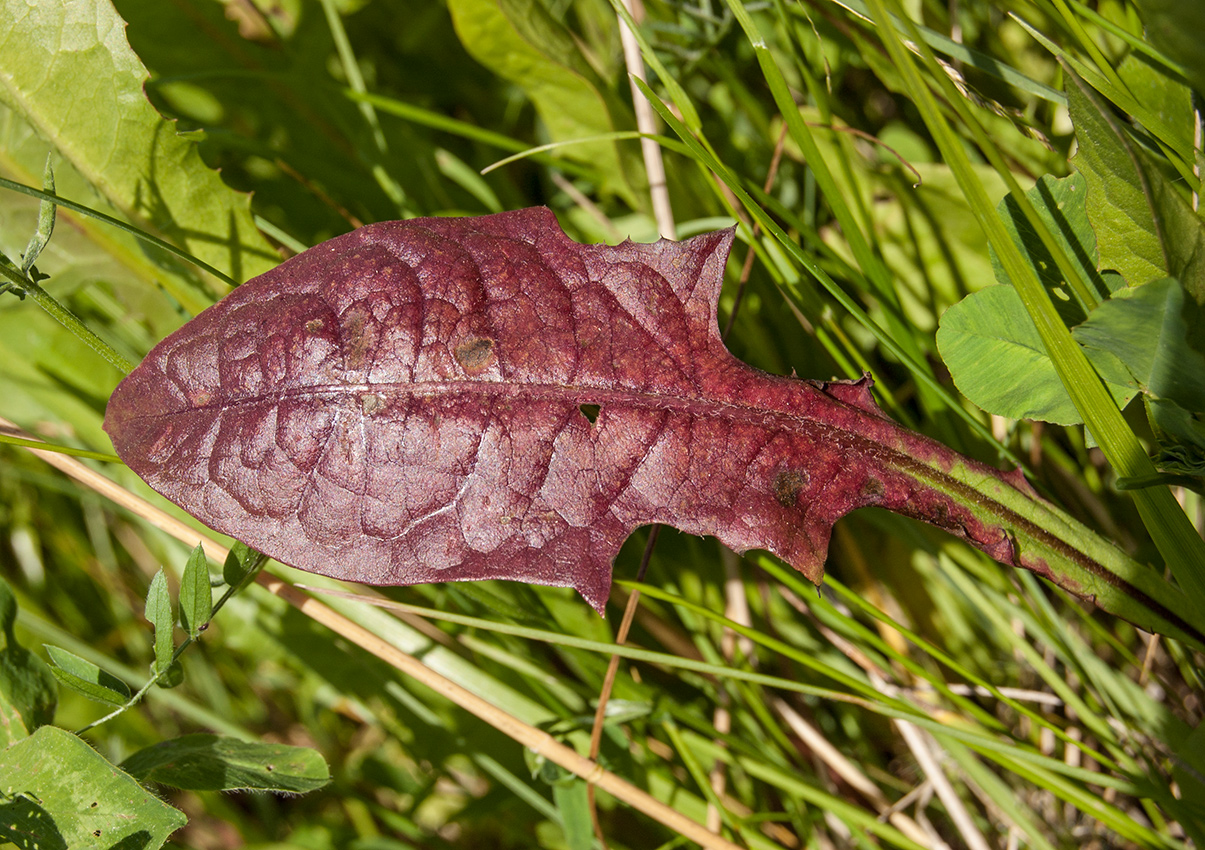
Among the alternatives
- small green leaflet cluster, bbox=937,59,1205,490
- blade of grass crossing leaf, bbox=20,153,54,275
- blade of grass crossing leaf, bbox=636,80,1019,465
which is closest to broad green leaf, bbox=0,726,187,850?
blade of grass crossing leaf, bbox=20,153,54,275

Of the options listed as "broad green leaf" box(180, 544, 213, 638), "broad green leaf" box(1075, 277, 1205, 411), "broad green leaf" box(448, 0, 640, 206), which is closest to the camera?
"broad green leaf" box(1075, 277, 1205, 411)

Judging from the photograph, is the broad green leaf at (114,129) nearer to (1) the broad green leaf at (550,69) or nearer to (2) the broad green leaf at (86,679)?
(1) the broad green leaf at (550,69)

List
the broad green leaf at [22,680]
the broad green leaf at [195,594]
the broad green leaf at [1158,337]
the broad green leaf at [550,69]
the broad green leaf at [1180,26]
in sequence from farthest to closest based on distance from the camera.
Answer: the broad green leaf at [550,69]
the broad green leaf at [22,680]
the broad green leaf at [195,594]
the broad green leaf at [1158,337]
the broad green leaf at [1180,26]

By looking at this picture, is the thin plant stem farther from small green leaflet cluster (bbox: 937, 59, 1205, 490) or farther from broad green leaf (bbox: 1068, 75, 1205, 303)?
broad green leaf (bbox: 1068, 75, 1205, 303)

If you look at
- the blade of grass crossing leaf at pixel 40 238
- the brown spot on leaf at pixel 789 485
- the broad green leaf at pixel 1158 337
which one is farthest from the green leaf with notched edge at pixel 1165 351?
the blade of grass crossing leaf at pixel 40 238

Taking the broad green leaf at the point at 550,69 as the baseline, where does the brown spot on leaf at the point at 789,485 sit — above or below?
below

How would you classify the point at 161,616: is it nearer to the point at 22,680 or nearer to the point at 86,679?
the point at 86,679

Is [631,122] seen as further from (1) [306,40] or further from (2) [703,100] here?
(1) [306,40]
